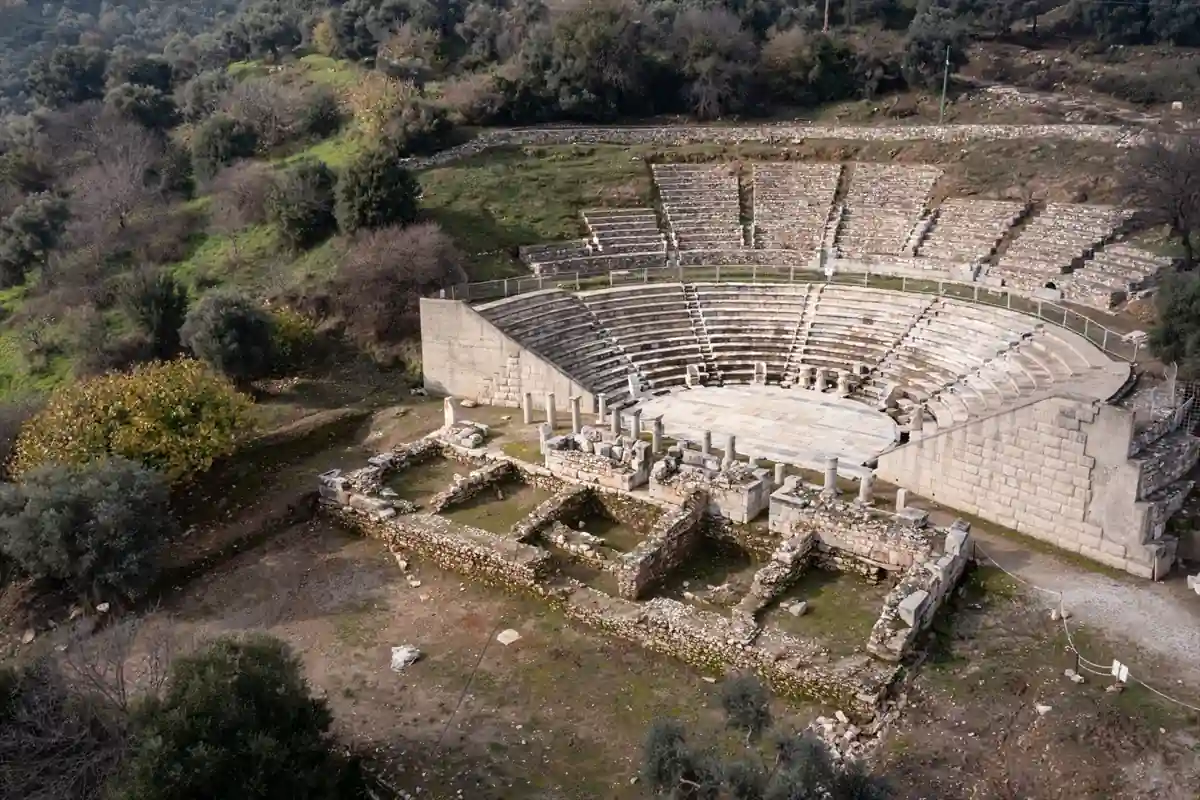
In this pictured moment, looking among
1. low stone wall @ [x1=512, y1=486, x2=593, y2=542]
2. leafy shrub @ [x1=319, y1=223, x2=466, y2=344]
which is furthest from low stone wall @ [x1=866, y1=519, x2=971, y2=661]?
leafy shrub @ [x1=319, y1=223, x2=466, y2=344]

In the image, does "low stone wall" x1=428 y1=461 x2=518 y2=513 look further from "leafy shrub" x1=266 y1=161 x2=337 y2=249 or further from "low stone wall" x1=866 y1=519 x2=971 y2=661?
"leafy shrub" x1=266 y1=161 x2=337 y2=249

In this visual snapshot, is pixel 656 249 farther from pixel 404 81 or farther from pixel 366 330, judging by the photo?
pixel 404 81

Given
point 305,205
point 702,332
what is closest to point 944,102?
point 702,332

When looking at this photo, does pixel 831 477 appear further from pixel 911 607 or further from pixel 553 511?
pixel 553 511

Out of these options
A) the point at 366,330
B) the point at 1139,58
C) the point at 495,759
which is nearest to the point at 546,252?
the point at 366,330

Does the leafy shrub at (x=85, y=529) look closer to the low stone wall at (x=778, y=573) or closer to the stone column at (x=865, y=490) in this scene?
the low stone wall at (x=778, y=573)
